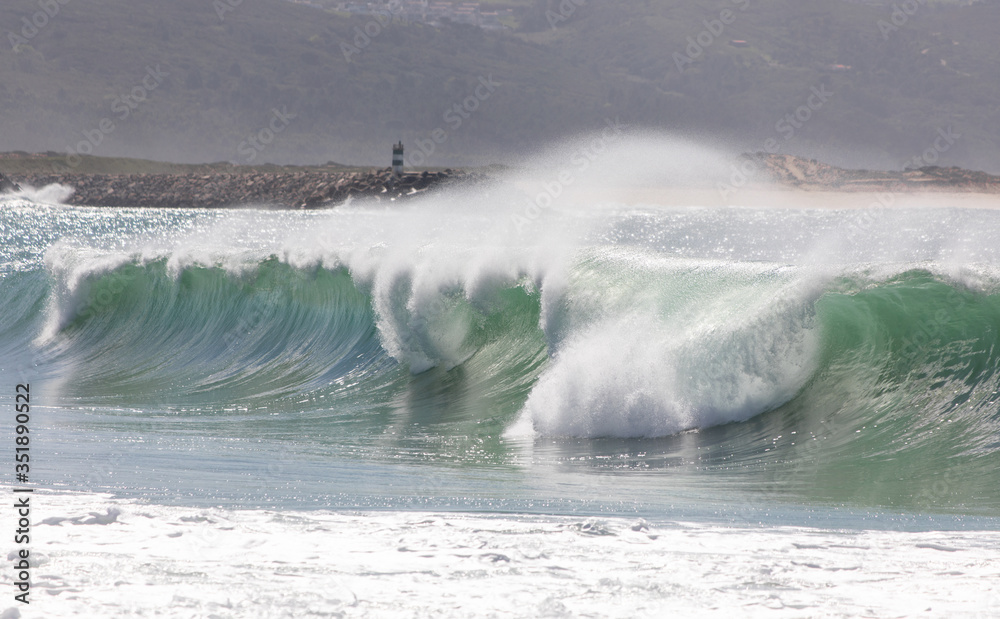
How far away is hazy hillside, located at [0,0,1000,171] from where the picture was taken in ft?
394

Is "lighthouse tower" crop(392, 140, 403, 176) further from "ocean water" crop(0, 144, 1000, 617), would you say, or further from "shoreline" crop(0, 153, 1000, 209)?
"ocean water" crop(0, 144, 1000, 617)

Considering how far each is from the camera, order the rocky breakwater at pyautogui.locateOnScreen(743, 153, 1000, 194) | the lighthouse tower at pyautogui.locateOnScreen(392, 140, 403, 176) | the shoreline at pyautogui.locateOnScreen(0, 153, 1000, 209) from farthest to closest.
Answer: the rocky breakwater at pyautogui.locateOnScreen(743, 153, 1000, 194) < the shoreline at pyautogui.locateOnScreen(0, 153, 1000, 209) < the lighthouse tower at pyautogui.locateOnScreen(392, 140, 403, 176)

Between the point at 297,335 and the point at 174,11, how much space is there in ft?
456

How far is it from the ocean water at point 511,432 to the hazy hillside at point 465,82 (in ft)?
332

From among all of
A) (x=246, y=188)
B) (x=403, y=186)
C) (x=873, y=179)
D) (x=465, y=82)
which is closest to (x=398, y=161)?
(x=403, y=186)

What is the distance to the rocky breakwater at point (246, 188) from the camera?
4888cm

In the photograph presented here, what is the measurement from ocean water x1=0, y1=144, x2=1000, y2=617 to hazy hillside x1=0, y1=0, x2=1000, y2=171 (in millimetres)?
101246

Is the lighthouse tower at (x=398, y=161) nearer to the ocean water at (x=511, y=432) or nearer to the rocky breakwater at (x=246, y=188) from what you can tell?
the rocky breakwater at (x=246, y=188)

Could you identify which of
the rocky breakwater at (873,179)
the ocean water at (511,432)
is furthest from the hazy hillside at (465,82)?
the ocean water at (511,432)

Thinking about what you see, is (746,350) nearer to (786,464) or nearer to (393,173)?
(786,464)

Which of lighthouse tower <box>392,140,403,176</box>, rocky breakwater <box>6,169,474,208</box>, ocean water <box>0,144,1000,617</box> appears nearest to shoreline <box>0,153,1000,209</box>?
rocky breakwater <box>6,169,474,208</box>

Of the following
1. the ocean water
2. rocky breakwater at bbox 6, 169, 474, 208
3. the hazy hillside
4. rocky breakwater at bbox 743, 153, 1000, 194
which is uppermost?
the hazy hillside

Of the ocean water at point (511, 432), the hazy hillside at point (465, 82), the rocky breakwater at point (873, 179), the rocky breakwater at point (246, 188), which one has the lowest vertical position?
the ocean water at point (511, 432)

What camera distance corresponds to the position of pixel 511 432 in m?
8.14
